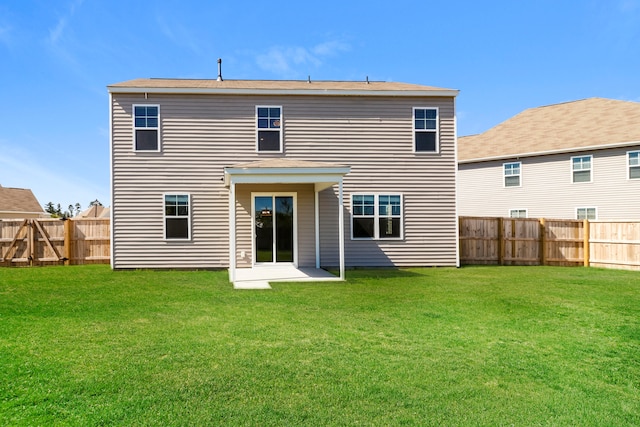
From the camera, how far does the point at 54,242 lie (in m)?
14.6

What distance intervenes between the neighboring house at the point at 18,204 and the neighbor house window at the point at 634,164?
37.0 metres

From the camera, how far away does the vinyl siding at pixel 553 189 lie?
58.9 feet

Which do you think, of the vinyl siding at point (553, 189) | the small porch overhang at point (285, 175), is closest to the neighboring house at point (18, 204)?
the small porch overhang at point (285, 175)

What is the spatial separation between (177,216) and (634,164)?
1892cm

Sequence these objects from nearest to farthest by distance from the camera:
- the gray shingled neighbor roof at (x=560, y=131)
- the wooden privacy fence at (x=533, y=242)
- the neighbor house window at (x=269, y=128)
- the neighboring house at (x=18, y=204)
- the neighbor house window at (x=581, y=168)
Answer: the neighbor house window at (x=269, y=128) < the wooden privacy fence at (x=533, y=242) < the gray shingled neighbor roof at (x=560, y=131) < the neighbor house window at (x=581, y=168) < the neighboring house at (x=18, y=204)

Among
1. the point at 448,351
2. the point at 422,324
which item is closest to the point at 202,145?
the point at 422,324

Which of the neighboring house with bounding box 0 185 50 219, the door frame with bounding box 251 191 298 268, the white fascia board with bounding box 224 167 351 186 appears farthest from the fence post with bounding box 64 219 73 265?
the neighboring house with bounding box 0 185 50 219

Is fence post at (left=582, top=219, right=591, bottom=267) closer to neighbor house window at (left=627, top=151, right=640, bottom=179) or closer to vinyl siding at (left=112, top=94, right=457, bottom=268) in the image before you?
neighbor house window at (left=627, top=151, right=640, bottom=179)

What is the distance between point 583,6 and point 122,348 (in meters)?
15.4

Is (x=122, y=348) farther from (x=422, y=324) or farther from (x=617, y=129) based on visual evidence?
(x=617, y=129)

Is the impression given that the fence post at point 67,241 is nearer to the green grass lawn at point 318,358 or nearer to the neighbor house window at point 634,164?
the green grass lawn at point 318,358

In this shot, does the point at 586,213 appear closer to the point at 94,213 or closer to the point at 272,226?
the point at 272,226

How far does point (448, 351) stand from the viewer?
5.05 metres

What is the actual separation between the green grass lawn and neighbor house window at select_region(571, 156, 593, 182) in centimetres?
1187
